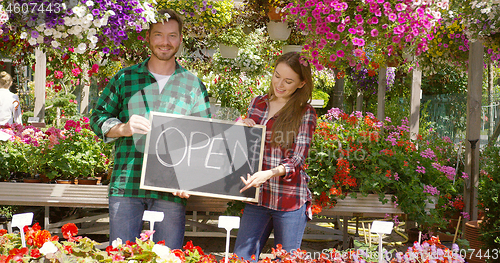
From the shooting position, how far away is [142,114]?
1.68 m

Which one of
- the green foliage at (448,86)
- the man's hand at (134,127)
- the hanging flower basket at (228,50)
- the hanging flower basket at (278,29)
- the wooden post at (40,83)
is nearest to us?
the man's hand at (134,127)

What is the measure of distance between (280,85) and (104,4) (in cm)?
72

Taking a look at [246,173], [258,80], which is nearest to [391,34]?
[246,173]

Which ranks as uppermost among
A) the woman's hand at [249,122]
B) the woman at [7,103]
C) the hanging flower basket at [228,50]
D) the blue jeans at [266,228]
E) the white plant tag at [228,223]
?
the hanging flower basket at [228,50]

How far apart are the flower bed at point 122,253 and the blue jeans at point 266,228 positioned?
257mm

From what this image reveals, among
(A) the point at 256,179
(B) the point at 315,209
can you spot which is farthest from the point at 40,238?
(B) the point at 315,209

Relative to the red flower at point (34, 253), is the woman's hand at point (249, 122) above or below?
above

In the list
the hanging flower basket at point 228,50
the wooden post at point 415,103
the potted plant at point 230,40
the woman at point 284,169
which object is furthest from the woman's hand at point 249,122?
the hanging flower basket at point 228,50

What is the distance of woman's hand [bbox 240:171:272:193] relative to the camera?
5.12 ft

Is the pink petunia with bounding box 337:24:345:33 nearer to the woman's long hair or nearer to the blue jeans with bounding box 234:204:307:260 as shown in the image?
the woman's long hair

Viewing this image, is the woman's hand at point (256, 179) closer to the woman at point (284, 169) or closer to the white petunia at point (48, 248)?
the woman at point (284, 169)

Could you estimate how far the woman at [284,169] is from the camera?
1618 millimetres

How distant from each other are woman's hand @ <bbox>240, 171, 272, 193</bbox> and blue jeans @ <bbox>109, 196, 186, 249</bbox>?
30 centimetres

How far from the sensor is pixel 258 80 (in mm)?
6637
